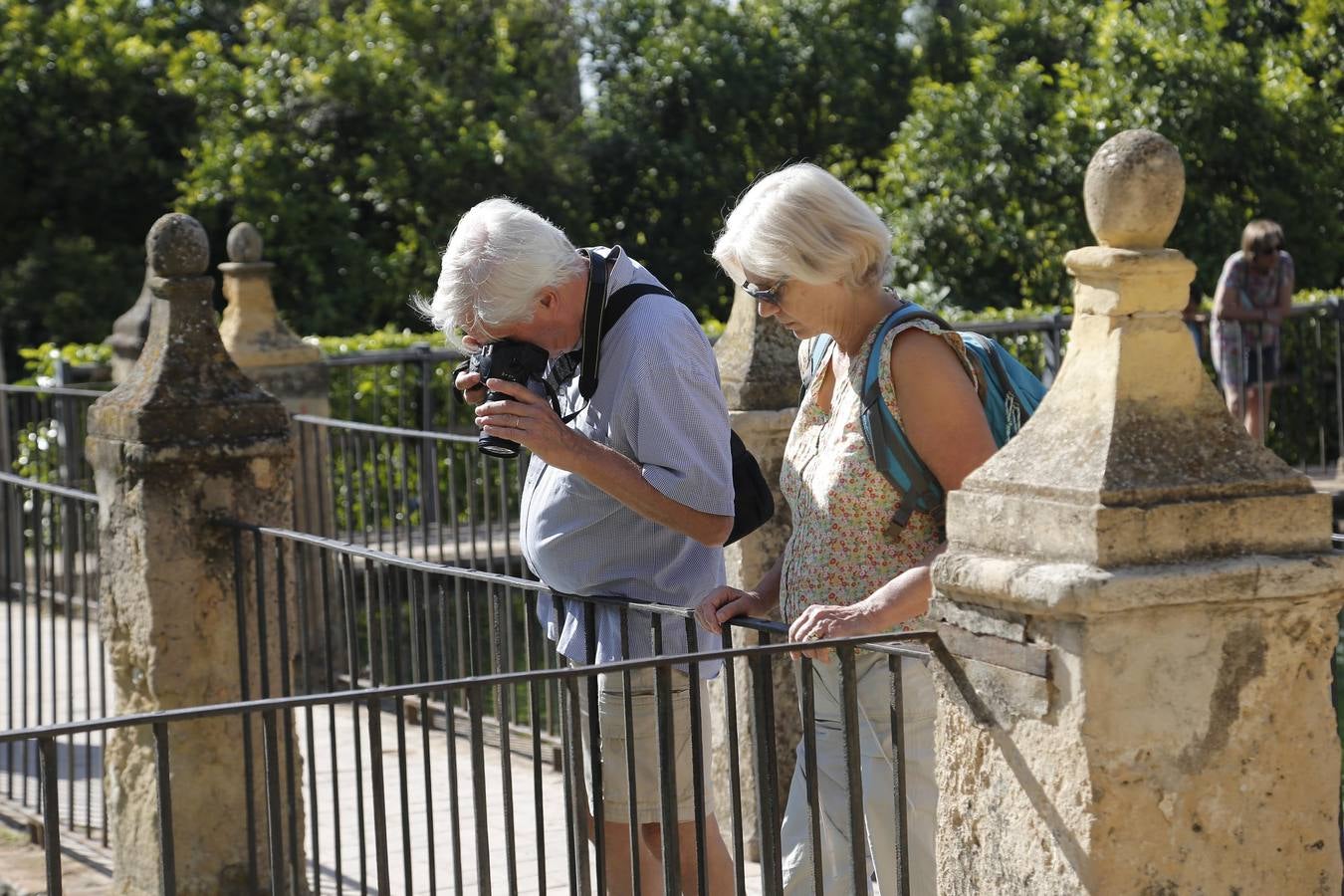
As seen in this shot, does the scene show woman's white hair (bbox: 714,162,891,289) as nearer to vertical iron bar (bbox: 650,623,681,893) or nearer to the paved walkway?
vertical iron bar (bbox: 650,623,681,893)

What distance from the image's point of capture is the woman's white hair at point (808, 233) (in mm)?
3246

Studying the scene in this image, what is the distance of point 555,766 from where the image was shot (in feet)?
20.8

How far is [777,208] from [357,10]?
18.6 m

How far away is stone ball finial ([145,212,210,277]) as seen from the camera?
16.3 ft

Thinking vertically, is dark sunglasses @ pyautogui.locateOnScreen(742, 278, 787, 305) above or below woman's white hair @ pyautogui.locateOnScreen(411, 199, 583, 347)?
below

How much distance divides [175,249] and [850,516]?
2431mm

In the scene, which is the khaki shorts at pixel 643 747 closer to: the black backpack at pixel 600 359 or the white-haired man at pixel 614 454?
the white-haired man at pixel 614 454

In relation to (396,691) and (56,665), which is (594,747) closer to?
(396,691)

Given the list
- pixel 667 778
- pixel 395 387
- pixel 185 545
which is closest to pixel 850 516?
pixel 667 778

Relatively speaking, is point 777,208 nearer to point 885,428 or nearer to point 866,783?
point 885,428

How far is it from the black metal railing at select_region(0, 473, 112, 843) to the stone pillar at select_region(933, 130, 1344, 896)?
2515 millimetres

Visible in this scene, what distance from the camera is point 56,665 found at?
7.46 metres

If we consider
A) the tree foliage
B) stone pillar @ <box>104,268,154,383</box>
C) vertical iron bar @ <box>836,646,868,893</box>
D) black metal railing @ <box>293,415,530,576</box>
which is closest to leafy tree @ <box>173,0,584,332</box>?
the tree foliage

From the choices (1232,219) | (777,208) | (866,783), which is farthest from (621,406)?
(1232,219)
